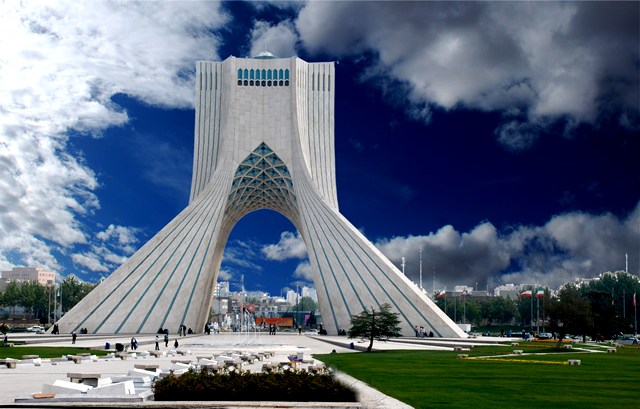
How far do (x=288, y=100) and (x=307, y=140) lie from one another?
3136 millimetres

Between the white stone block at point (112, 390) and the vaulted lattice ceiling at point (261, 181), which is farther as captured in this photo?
the vaulted lattice ceiling at point (261, 181)

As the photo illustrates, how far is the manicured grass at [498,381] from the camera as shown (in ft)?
34.6

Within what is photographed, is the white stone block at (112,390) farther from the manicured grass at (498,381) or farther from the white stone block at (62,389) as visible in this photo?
the manicured grass at (498,381)

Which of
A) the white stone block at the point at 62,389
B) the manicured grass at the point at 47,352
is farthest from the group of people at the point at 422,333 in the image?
the white stone block at the point at 62,389

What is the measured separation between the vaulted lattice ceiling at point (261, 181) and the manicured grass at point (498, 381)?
2962cm

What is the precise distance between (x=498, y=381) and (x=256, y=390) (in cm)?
565

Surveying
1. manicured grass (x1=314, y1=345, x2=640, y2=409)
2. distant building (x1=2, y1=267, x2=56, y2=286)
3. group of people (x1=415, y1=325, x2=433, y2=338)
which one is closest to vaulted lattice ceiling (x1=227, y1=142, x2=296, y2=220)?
group of people (x1=415, y1=325, x2=433, y2=338)

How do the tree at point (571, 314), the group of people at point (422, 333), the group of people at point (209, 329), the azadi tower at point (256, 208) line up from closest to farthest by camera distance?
the tree at point (571, 314) < the group of people at point (422, 333) < the azadi tower at point (256, 208) < the group of people at point (209, 329)

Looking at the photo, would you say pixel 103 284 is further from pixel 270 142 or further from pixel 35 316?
pixel 35 316

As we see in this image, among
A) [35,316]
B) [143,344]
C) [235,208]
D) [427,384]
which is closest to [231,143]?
[235,208]

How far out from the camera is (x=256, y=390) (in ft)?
33.0

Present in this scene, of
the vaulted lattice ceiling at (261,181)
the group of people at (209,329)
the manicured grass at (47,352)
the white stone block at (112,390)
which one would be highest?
the vaulted lattice ceiling at (261,181)

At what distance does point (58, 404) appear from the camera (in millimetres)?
9812

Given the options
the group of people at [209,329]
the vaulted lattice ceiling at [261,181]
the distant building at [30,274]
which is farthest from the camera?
Answer: the distant building at [30,274]
